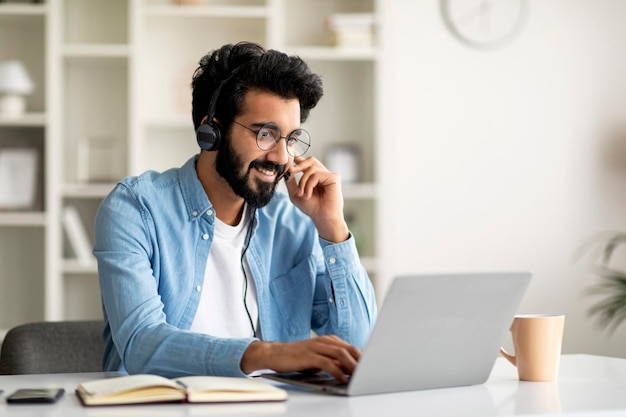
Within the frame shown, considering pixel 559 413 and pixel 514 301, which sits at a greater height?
pixel 514 301

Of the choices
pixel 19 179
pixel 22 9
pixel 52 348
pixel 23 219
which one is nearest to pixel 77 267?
pixel 23 219

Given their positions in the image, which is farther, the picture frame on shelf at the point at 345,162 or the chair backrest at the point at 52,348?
the picture frame on shelf at the point at 345,162

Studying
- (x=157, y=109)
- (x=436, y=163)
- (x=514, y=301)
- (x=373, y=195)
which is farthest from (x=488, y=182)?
(x=514, y=301)

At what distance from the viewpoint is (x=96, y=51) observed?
3350mm

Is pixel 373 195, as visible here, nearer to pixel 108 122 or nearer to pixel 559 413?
pixel 108 122

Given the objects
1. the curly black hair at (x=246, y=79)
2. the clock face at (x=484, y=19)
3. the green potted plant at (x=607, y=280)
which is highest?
the clock face at (x=484, y=19)

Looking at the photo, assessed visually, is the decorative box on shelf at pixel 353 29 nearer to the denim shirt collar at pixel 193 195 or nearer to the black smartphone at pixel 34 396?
the denim shirt collar at pixel 193 195

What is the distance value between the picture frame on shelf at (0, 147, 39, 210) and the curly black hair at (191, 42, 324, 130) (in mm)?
1743

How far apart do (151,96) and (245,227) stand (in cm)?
190

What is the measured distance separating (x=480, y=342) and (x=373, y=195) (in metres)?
2.21

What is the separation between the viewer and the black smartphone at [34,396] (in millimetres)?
1124

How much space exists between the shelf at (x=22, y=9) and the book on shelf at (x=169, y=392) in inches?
98.3

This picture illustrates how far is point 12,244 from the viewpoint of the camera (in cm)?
363

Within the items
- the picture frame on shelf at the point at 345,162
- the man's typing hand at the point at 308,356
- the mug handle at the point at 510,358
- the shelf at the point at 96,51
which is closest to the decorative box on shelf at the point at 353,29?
the picture frame on shelf at the point at 345,162
